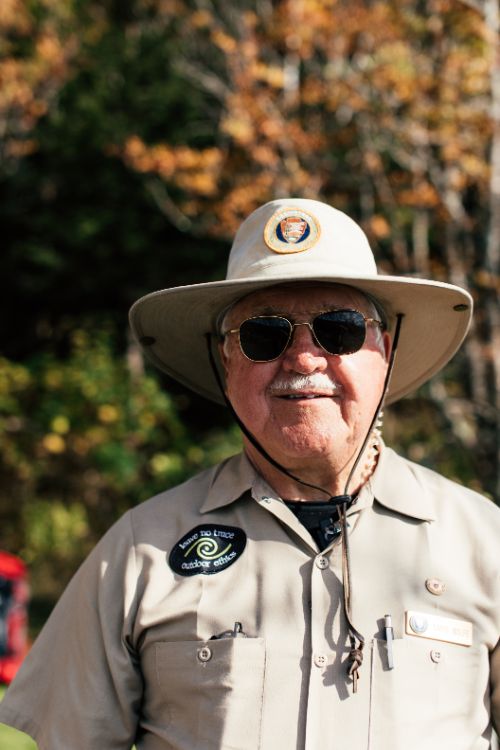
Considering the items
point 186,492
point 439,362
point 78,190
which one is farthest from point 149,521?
point 78,190

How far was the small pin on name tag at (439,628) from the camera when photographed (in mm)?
1988

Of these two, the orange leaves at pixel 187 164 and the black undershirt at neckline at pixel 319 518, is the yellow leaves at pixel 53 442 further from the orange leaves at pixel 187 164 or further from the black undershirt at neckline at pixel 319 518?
the black undershirt at neckline at pixel 319 518

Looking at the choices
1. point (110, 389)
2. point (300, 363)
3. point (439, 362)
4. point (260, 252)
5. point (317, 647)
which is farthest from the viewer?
point (110, 389)

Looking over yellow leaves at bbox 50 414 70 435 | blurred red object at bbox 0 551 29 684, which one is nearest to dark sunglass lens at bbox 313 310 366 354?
blurred red object at bbox 0 551 29 684

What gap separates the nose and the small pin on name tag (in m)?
0.57

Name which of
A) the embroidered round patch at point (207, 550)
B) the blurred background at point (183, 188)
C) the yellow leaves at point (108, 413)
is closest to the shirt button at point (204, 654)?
the embroidered round patch at point (207, 550)

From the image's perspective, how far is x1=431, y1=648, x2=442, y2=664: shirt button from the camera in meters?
1.98

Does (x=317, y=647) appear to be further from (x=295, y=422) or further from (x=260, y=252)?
(x=260, y=252)

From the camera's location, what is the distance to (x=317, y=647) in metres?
1.95

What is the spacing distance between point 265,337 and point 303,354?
95 mm

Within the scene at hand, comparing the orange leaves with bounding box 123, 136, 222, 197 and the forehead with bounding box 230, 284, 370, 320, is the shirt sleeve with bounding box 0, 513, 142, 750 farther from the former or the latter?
the orange leaves with bounding box 123, 136, 222, 197

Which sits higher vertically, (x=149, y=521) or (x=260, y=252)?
(x=260, y=252)

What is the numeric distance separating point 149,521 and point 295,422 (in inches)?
16.7

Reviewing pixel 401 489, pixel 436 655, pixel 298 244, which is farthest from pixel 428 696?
pixel 298 244
